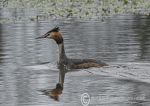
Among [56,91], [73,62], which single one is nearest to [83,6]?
[73,62]

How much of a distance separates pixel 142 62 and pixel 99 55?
219 centimetres

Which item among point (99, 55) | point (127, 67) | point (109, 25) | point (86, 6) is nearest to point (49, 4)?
point (86, 6)

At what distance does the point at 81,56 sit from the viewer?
19.4 metres

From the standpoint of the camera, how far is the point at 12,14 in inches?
1321

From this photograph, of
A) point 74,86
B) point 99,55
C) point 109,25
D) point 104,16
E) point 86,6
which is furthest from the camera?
point 86,6

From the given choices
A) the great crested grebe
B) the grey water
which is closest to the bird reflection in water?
the grey water

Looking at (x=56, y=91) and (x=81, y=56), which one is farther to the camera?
(x=81, y=56)

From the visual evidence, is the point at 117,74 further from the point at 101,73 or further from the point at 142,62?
the point at 142,62

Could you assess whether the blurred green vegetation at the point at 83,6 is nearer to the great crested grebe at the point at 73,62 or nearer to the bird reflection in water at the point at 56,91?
the great crested grebe at the point at 73,62

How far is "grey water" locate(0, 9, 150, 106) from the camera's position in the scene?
1295 cm

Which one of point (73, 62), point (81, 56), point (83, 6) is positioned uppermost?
point (73, 62)

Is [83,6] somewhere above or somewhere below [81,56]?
below

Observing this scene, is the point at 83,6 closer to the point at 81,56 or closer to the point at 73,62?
the point at 81,56

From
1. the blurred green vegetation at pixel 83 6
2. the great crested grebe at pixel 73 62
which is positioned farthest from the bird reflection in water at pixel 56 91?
the blurred green vegetation at pixel 83 6
